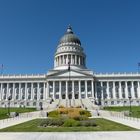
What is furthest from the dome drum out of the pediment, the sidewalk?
the sidewalk

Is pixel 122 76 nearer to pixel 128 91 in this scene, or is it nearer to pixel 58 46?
pixel 128 91

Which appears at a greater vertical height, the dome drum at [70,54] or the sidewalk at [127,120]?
the dome drum at [70,54]

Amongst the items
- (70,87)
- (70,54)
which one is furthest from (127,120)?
(70,54)

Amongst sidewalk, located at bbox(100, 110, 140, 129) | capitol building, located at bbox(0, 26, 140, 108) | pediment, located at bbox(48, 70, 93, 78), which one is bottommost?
sidewalk, located at bbox(100, 110, 140, 129)

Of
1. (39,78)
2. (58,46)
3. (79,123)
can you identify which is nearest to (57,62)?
(58,46)

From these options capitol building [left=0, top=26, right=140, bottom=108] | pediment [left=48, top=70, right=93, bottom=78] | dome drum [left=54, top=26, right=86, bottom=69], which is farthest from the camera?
dome drum [left=54, top=26, right=86, bottom=69]

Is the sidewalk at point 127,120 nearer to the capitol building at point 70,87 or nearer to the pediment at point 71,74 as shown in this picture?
the capitol building at point 70,87

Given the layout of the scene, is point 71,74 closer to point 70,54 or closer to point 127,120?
point 70,54

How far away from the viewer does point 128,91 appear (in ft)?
343

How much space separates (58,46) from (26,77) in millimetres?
33935

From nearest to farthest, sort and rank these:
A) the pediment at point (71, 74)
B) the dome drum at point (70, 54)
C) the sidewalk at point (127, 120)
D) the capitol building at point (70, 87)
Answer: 1. the sidewalk at point (127, 120)
2. the capitol building at point (70, 87)
3. the pediment at point (71, 74)
4. the dome drum at point (70, 54)

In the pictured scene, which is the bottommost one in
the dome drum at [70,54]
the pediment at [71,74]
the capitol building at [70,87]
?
the capitol building at [70,87]

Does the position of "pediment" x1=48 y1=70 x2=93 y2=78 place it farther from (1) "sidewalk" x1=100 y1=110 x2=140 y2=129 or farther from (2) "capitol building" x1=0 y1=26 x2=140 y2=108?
(1) "sidewalk" x1=100 y1=110 x2=140 y2=129

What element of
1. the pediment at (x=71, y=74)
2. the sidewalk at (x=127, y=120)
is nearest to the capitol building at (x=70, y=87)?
the pediment at (x=71, y=74)
